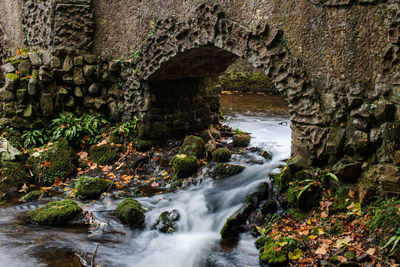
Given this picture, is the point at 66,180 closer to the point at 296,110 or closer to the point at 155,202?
the point at 155,202

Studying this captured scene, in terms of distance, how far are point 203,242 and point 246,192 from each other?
Result: 1287 mm

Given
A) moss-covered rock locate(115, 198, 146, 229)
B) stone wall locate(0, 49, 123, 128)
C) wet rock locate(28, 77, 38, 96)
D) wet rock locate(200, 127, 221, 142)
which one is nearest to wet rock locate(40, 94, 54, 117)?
stone wall locate(0, 49, 123, 128)

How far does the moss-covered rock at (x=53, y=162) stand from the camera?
7.61 m

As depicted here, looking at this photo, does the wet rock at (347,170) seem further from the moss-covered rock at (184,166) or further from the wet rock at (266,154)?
the moss-covered rock at (184,166)

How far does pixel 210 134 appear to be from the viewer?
9.00 m

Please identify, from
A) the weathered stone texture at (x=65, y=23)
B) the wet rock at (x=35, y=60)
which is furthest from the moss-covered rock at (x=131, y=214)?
the wet rock at (x=35, y=60)

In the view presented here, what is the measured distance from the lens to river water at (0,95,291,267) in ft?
15.8

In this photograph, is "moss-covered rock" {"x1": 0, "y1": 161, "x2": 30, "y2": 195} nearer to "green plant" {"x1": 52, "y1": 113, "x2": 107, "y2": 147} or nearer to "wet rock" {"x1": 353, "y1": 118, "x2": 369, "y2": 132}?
"green plant" {"x1": 52, "y1": 113, "x2": 107, "y2": 147}

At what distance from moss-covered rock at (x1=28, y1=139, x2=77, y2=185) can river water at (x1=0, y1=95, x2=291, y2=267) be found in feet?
3.52

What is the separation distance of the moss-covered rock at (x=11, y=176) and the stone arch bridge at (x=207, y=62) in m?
1.50

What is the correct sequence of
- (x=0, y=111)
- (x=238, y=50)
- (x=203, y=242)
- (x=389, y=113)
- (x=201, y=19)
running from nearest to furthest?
(x=389, y=113) → (x=203, y=242) → (x=238, y=50) → (x=201, y=19) → (x=0, y=111)

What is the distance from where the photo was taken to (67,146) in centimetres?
821

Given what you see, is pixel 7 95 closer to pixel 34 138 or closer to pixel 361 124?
pixel 34 138

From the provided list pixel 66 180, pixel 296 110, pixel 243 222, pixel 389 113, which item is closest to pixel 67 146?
pixel 66 180
